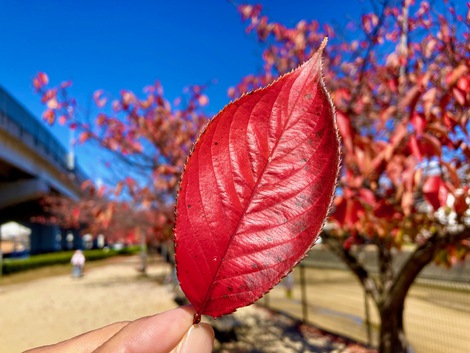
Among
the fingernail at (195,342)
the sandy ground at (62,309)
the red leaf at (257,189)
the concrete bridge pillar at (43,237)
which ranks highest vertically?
the red leaf at (257,189)

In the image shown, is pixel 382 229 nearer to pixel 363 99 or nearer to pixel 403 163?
Result: pixel 403 163

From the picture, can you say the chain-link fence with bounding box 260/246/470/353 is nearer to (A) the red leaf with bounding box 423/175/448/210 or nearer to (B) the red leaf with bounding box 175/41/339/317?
(A) the red leaf with bounding box 423/175/448/210

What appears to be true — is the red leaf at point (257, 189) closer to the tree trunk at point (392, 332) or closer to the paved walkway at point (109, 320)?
the tree trunk at point (392, 332)

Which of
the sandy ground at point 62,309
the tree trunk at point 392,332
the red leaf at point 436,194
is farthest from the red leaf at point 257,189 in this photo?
the sandy ground at point 62,309

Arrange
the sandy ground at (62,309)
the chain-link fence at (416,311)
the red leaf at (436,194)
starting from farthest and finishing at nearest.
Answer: the sandy ground at (62,309)
the chain-link fence at (416,311)
the red leaf at (436,194)

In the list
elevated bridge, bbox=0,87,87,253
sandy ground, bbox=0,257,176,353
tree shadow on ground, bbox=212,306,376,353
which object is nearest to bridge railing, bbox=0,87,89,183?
elevated bridge, bbox=0,87,87,253
